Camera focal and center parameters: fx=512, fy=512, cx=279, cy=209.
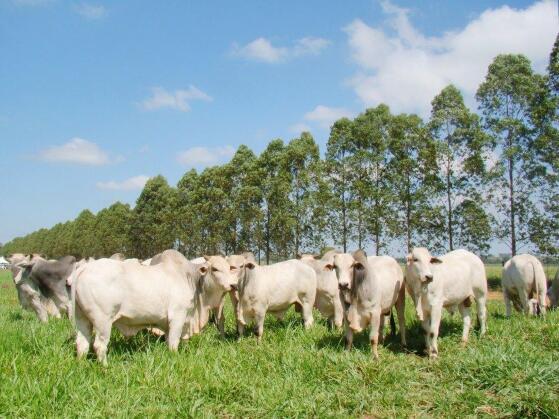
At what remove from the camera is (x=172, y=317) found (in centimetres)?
818

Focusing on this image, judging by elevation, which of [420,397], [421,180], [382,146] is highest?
[382,146]

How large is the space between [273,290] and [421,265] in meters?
3.10

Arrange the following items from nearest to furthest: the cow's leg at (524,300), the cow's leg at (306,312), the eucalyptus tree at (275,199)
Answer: the cow's leg at (306,312)
the cow's leg at (524,300)
the eucalyptus tree at (275,199)

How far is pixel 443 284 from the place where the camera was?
30.2ft

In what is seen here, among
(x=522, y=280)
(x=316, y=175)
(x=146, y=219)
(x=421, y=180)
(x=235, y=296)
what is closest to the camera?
(x=235, y=296)

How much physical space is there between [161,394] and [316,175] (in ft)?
74.4

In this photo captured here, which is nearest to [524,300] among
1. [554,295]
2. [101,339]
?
[554,295]

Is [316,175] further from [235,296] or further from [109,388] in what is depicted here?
[109,388]

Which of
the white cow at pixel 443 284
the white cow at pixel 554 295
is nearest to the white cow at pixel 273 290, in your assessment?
the white cow at pixel 443 284

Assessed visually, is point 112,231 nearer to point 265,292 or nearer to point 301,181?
point 301,181

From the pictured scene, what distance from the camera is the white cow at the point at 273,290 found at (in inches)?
386

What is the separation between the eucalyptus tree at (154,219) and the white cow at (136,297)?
3251cm

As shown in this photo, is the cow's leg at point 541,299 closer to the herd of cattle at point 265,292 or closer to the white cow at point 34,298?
the herd of cattle at point 265,292

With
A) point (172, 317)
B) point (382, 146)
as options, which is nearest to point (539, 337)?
point (172, 317)
